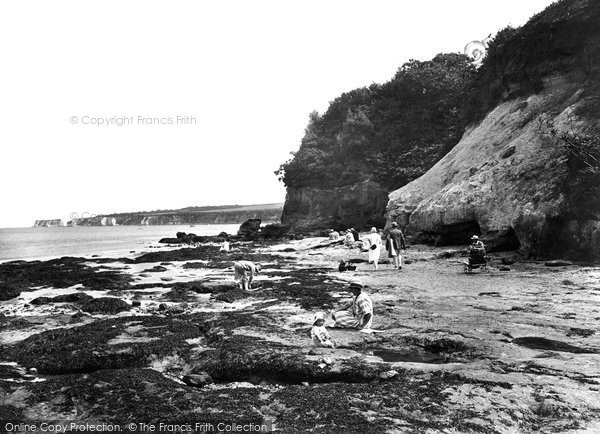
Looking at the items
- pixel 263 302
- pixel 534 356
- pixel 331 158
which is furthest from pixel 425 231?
pixel 331 158

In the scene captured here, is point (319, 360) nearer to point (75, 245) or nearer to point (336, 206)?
point (336, 206)

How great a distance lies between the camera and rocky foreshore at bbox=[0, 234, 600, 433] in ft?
17.9

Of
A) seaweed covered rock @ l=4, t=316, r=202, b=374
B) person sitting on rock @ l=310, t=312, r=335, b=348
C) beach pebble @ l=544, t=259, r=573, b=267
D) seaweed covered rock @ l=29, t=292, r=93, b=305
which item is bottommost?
seaweed covered rock @ l=29, t=292, r=93, b=305

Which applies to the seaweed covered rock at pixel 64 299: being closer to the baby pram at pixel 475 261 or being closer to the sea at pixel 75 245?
the baby pram at pixel 475 261

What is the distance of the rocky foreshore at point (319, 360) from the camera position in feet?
17.9

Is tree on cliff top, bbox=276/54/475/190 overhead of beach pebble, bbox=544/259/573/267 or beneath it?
overhead

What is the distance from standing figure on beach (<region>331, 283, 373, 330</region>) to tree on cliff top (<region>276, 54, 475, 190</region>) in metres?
38.0

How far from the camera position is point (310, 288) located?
14.5 metres

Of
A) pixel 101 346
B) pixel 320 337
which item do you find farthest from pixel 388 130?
pixel 101 346

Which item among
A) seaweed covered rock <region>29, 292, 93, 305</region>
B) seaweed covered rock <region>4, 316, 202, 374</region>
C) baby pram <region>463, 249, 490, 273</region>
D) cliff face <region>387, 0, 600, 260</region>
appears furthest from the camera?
cliff face <region>387, 0, 600, 260</region>

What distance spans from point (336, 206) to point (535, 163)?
33465 millimetres

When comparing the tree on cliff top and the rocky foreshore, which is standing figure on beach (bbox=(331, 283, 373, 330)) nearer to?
the rocky foreshore

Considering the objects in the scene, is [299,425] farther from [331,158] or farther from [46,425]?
[331,158]

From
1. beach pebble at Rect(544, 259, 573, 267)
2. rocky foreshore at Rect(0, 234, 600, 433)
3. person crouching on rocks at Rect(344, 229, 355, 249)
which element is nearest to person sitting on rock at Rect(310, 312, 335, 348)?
rocky foreshore at Rect(0, 234, 600, 433)
